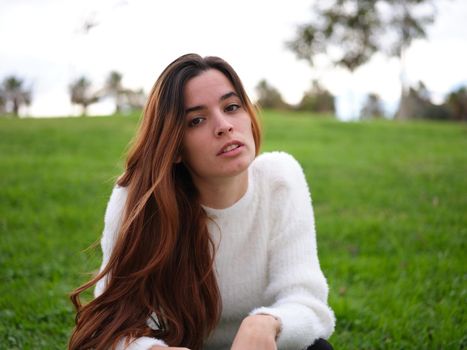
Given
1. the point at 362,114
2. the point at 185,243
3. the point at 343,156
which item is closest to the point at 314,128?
the point at 343,156

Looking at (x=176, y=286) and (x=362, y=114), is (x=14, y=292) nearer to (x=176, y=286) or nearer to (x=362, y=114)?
(x=176, y=286)

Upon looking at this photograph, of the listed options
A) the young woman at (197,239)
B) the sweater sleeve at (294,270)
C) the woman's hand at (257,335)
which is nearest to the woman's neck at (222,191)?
the young woman at (197,239)

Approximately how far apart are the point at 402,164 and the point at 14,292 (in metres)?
7.78

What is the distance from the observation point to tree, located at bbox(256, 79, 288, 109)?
44.9 metres

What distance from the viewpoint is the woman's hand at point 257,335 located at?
1853 millimetres

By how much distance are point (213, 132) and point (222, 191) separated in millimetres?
351

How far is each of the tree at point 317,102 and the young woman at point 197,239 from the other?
37270mm

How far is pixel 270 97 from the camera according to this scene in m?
47.2

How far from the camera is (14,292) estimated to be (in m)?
3.67

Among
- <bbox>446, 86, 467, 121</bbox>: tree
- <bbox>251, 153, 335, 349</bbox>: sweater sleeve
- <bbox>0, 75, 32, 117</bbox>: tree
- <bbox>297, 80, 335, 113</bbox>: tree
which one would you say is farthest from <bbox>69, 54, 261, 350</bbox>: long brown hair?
<bbox>297, 80, 335, 113</bbox>: tree

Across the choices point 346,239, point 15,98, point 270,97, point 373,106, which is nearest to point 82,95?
point 15,98

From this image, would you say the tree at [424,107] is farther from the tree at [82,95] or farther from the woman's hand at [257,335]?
the woman's hand at [257,335]

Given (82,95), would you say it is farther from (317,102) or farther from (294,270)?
(294,270)

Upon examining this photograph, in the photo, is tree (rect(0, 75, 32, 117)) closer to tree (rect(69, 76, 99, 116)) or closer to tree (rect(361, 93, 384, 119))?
tree (rect(69, 76, 99, 116))
